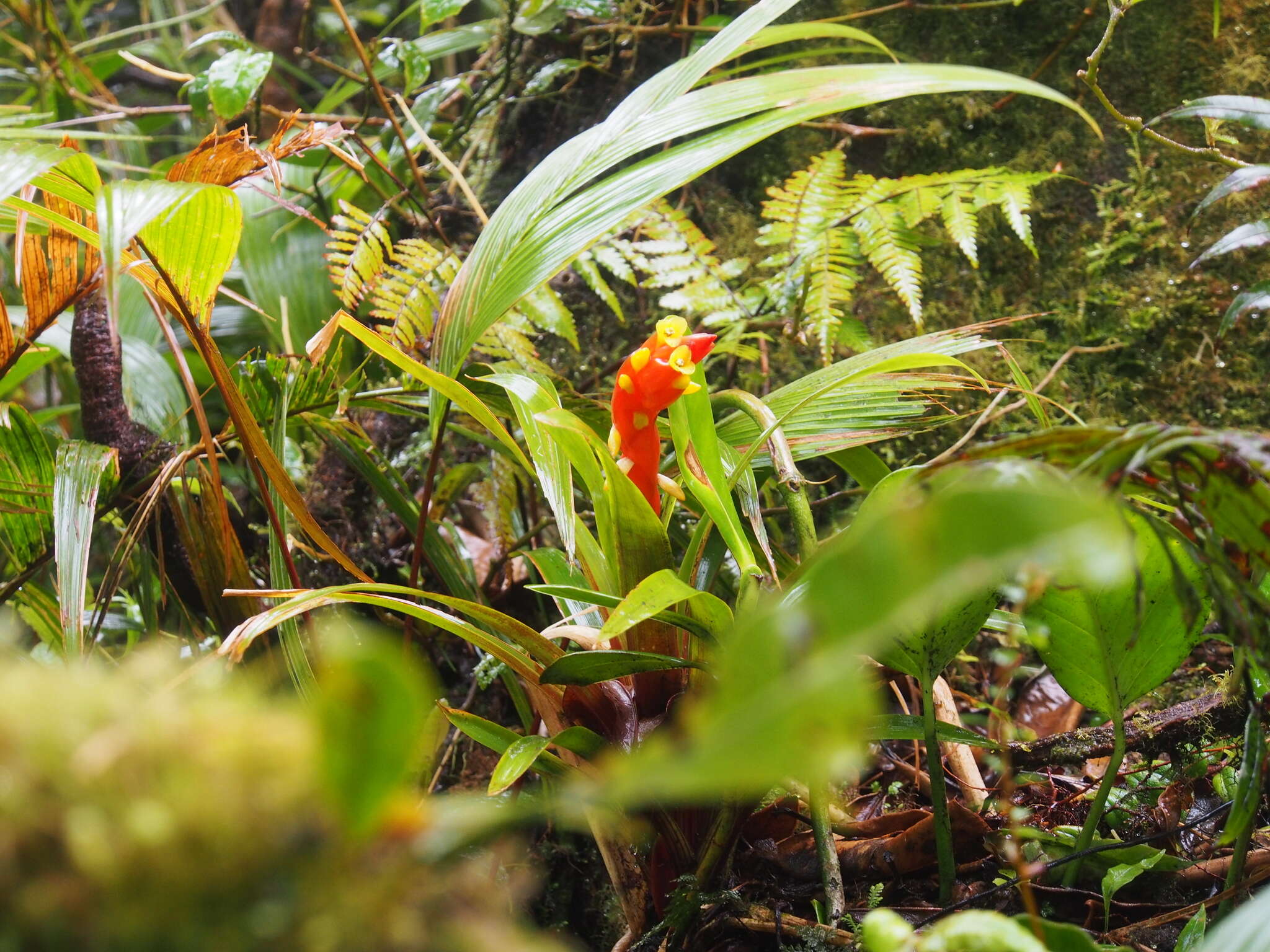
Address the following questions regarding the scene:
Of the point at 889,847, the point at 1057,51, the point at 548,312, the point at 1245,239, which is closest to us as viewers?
the point at 1245,239

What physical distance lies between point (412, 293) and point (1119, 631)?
101cm

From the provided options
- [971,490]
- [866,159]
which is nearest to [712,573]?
[971,490]

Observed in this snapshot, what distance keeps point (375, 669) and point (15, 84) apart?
341cm

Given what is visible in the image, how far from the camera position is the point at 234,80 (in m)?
1.39

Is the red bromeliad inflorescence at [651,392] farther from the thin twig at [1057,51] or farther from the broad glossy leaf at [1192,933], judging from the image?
the thin twig at [1057,51]

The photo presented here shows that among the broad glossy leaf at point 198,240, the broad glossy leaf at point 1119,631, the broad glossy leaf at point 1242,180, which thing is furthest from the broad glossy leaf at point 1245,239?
the broad glossy leaf at point 198,240

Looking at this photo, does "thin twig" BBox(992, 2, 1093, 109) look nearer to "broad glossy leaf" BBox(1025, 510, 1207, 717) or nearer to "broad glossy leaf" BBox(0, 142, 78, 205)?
"broad glossy leaf" BBox(1025, 510, 1207, 717)

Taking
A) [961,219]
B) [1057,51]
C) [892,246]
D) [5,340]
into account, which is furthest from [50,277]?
[1057,51]

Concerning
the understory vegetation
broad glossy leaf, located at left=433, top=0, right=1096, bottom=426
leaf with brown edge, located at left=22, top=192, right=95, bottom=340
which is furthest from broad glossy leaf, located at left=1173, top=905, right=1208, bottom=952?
leaf with brown edge, located at left=22, top=192, right=95, bottom=340

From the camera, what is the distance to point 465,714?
2.68 feet

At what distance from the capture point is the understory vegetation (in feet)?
0.67

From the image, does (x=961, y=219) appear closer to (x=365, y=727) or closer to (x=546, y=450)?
(x=546, y=450)

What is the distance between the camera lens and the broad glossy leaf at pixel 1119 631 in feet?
2.08

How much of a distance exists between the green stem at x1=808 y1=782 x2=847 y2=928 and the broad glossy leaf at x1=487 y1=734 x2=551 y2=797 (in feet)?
0.77
